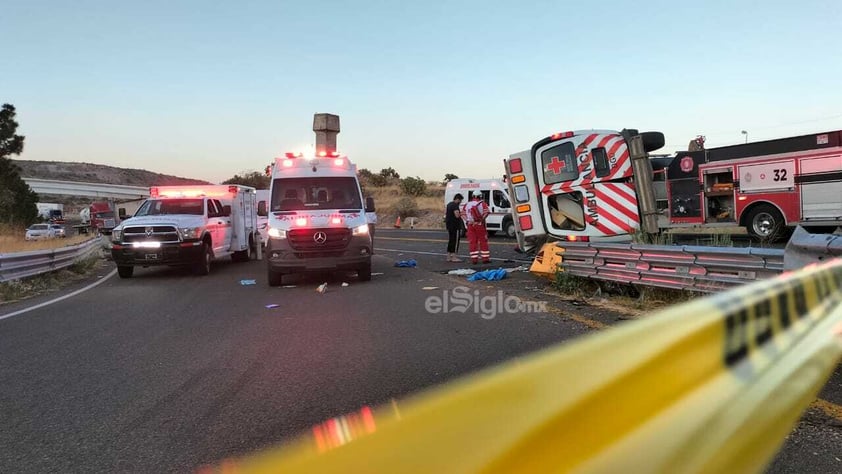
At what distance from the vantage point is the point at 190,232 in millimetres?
13188

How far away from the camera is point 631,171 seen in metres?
9.21

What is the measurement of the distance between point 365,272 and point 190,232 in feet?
15.3

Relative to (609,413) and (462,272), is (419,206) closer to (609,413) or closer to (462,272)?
(462,272)

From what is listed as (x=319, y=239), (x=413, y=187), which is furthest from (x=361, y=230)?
(x=413, y=187)

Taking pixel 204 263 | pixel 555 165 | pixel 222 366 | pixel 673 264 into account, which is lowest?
pixel 222 366

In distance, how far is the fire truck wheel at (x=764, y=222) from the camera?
50.3 ft

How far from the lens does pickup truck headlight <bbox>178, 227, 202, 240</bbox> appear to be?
13008mm

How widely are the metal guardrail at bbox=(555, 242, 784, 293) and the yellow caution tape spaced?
4.96 m

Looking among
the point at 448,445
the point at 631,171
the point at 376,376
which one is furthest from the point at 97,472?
the point at 631,171

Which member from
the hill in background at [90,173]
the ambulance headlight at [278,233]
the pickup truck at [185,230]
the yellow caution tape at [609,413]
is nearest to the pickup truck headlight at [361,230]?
the ambulance headlight at [278,233]

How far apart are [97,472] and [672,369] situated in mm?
3194

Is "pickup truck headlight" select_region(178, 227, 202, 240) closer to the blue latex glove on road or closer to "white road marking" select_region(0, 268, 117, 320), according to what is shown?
"white road marking" select_region(0, 268, 117, 320)

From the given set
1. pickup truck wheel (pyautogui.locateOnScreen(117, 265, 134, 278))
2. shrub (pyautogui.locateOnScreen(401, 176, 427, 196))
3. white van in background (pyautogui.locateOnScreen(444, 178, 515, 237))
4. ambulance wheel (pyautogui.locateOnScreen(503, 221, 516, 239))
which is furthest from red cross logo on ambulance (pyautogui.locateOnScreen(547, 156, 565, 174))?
shrub (pyautogui.locateOnScreen(401, 176, 427, 196))

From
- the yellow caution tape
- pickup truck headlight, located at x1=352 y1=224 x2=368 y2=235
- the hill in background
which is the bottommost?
the yellow caution tape
